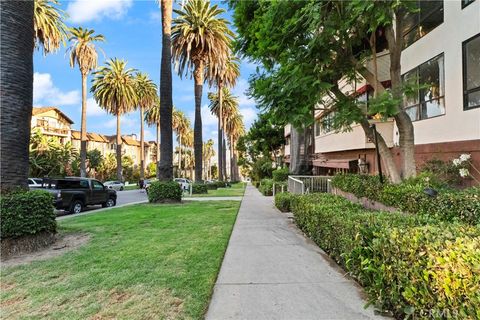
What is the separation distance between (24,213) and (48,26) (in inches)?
1063

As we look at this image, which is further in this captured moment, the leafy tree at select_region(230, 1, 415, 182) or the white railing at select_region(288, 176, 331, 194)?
the white railing at select_region(288, 176, 331, 194)

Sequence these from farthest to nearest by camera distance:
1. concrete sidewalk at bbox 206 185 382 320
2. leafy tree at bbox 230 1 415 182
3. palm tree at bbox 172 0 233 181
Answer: palm tree at bbox 172 0 233 181 → leafy tree at bbox 230 1 415 182 → concrete sidewalk at bbox 206 185 382 320

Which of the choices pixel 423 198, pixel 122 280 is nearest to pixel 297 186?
pixel 423 198

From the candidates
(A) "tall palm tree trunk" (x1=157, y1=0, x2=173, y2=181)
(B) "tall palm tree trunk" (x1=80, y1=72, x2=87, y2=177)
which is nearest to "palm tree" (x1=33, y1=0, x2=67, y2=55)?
(B) "tall palm tree trunk" (x1=80, y1=72, x2=87, y2=177)

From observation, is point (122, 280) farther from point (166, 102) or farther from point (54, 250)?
point (166, 102)

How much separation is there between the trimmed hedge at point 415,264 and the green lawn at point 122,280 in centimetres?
213

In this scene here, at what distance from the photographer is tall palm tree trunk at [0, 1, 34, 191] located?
23.1 feet

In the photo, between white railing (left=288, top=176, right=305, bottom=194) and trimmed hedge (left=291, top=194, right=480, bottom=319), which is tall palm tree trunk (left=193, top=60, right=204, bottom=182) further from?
trimmed hedge (left=291, top=194, right=480, bottom=319)

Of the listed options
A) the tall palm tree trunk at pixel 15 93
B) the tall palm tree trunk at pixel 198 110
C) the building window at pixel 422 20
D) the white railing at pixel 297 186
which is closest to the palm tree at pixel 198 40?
the tall palm tree trunk at pixel 198 110

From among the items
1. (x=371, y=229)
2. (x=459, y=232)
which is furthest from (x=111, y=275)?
(x=459, y=232)

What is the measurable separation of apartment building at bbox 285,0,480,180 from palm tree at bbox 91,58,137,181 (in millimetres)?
38710

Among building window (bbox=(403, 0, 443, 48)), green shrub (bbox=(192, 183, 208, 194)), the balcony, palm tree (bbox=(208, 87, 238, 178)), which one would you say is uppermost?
palm tree (bbox=(208, 87, 238, 178))

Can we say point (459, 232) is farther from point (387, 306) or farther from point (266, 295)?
Answer: point (266, 295)

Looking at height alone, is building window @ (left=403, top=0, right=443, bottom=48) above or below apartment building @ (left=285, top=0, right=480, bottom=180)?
above
